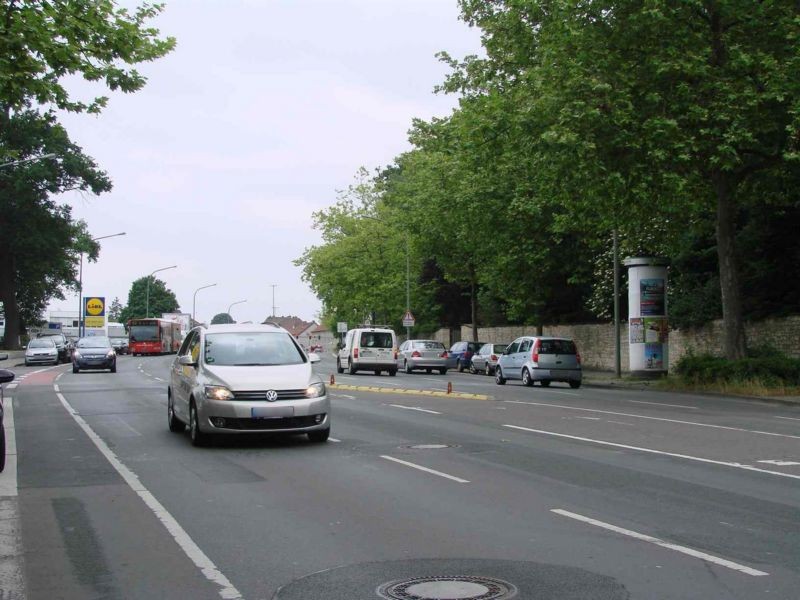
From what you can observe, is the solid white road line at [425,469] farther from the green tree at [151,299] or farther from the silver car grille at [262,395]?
the green tree at [151,299]

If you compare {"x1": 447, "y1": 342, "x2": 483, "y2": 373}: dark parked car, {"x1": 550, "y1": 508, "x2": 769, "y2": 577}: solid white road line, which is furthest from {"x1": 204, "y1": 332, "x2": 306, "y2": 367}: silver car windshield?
{"x1": 447, "y1": 342, "x2": 483, "y2": 373}: dark parked car

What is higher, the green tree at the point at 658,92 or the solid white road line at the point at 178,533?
the green tree at the point at 658,92

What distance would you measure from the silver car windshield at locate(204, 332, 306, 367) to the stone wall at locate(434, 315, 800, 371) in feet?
69.7

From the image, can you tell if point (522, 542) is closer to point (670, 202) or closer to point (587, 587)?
point (587, 587)

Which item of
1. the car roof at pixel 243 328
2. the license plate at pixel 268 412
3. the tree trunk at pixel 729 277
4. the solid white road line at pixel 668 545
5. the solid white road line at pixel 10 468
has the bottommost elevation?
the solid white road line at pixel 10 468

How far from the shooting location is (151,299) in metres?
172

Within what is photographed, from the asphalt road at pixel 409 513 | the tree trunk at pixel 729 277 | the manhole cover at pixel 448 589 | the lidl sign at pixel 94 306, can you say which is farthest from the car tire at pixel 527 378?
the lidl sign at pixel 94 306

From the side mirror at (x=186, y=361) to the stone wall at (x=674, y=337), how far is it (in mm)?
21955

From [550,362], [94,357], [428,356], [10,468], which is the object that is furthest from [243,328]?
[428,356]

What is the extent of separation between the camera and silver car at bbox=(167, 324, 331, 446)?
13148mm

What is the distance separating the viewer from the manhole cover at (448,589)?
5.86 metres

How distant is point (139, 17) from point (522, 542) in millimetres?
14056

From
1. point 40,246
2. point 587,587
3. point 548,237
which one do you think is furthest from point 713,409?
point 40,246

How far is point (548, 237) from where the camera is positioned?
42.0 metres
